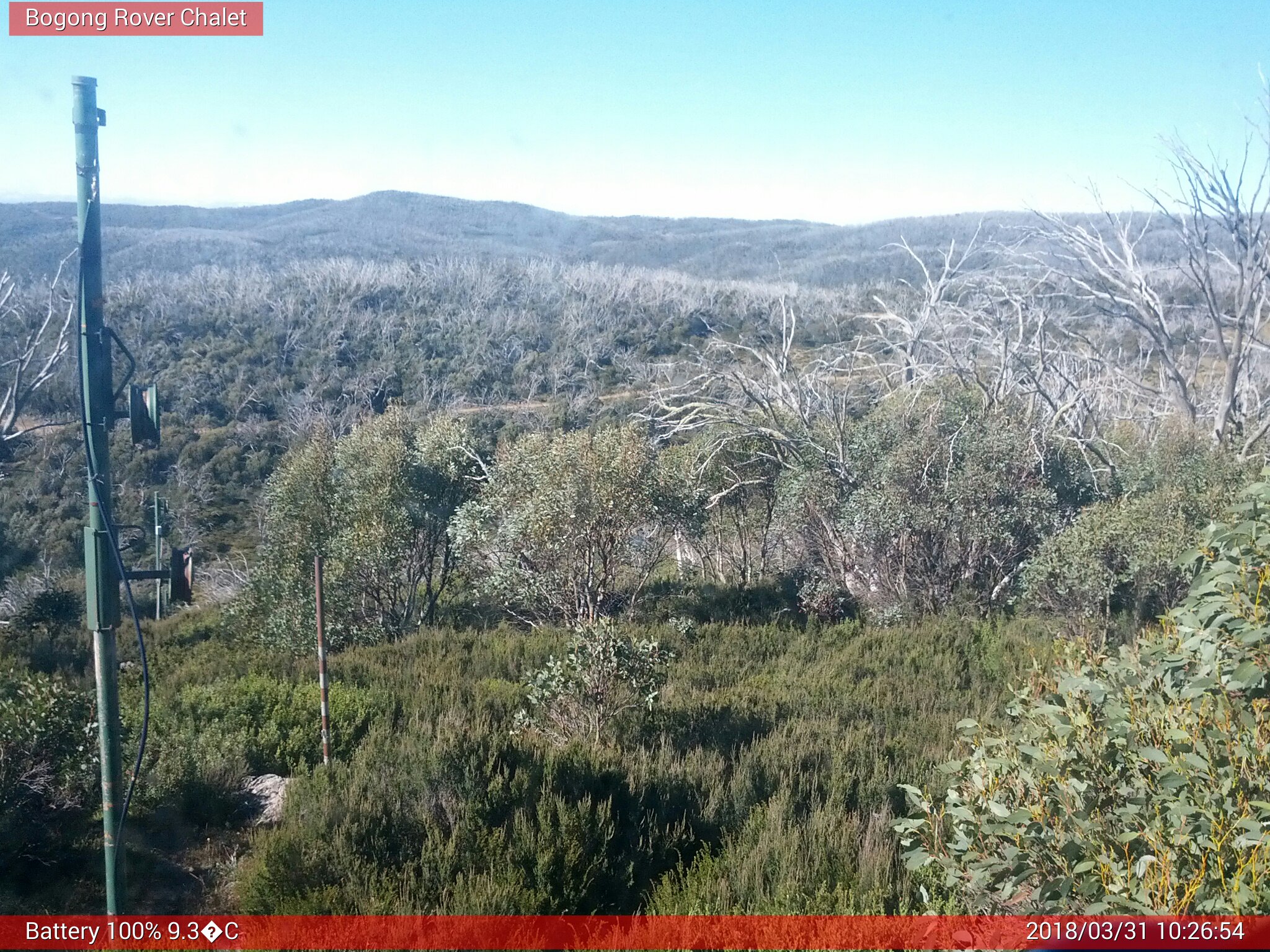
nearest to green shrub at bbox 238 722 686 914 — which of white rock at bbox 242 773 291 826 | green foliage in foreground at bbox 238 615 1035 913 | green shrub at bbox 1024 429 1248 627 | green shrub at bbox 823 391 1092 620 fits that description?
green foliage in foreground at bbox 238 615 1035 913

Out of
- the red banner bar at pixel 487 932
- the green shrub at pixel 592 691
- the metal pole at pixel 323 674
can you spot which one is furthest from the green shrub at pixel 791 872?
the metal pole at pixel 323 674

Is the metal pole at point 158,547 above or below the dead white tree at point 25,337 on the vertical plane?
below

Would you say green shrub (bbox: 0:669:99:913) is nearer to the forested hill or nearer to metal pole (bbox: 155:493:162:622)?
metal pole (bbox: 155:493:162:622)

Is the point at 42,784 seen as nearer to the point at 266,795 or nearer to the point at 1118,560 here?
the point at 266,795

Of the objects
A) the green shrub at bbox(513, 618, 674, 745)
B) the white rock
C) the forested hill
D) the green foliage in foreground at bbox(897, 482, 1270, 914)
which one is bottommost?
the white rock

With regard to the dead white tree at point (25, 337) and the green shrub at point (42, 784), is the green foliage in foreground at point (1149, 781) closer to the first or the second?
the green shrub at point (42, 784)

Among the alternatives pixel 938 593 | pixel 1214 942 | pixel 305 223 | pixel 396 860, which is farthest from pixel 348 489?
pixel 305 223

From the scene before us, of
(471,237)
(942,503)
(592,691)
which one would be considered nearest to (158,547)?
(592,691)
